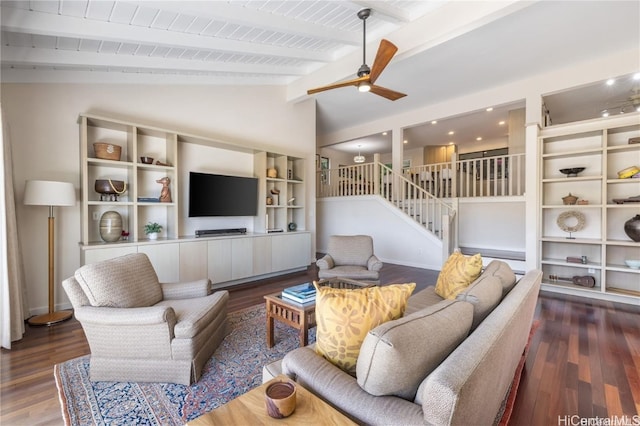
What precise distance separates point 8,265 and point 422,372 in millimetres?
3490

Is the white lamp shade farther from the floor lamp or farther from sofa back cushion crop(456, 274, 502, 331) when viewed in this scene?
sofa back cushion crop(456, 274, 502, 331)

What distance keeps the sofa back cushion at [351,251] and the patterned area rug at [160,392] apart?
1.73 meters

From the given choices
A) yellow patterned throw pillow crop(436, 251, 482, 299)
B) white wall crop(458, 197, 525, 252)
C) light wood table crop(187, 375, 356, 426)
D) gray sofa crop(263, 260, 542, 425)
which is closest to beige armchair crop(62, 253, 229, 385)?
gray sofa crop(263, 260, 542, 425)

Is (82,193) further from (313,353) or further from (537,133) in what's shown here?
(537,133)

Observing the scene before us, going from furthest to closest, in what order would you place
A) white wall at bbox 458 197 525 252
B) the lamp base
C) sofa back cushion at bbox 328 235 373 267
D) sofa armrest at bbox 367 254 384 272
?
white wall at bbox 458 197 525 252, sofa back cushion at bbox 328 235 373 267, sofa armrest at bbox 367 254 384 272, the lamp base

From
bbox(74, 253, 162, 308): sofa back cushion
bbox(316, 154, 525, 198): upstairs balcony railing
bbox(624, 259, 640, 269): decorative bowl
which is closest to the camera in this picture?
bbox(74, 253, 162, 308): sofa back cushion

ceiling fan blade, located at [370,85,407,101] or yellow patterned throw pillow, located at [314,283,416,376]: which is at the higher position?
ceiling fan blade, located at [370,85,407,101]

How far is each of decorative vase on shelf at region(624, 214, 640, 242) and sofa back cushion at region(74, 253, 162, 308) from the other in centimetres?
565

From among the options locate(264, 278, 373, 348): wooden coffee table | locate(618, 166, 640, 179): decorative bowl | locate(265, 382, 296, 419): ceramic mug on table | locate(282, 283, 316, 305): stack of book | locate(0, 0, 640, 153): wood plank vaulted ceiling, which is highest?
locate(0, 0, 640, 153): wood plank vaulted ceiling

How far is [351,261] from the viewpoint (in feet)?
13.4

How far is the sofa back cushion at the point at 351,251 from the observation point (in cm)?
407

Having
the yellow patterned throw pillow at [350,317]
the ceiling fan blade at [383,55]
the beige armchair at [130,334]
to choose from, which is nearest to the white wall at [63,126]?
the beige armchair at [130,334]

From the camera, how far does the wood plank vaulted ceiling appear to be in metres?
2.79

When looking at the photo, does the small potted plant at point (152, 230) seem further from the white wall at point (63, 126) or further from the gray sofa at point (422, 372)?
the gray sofa at point (422, 372)
